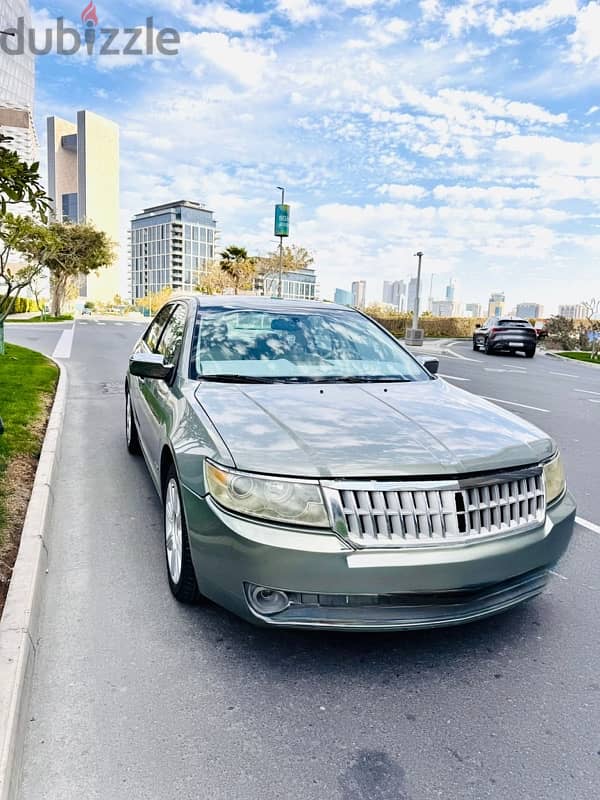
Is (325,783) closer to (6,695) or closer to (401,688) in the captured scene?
(401,688)

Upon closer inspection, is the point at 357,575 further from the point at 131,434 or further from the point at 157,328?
the point at 131,434

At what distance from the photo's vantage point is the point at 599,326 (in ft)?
95.2

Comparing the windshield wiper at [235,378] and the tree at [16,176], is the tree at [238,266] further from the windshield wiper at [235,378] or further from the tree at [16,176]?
the windshield wiper at [235,378]

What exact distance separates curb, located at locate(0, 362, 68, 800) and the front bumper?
84cm

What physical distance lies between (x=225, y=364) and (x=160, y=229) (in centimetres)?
15525

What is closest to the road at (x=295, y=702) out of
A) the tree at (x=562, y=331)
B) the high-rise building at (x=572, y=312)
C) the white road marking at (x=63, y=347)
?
the white road marking at (x=63, y=347)

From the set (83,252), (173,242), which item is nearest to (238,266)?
(83,252)

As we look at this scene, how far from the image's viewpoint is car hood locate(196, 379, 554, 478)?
98.0 inches

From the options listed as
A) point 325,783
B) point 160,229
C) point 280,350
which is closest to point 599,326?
point 280,350

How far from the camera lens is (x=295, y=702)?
2.47 m

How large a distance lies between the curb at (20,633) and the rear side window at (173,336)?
1352 mm

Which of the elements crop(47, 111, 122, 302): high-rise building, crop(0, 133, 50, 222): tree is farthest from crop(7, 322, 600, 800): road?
crop(47, 111, 122, 302): high-rise building

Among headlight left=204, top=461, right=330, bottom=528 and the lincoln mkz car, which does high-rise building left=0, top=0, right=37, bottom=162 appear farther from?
headlight left=204, top=461, right=330, bottom=528

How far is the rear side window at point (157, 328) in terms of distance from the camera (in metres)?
5.28
